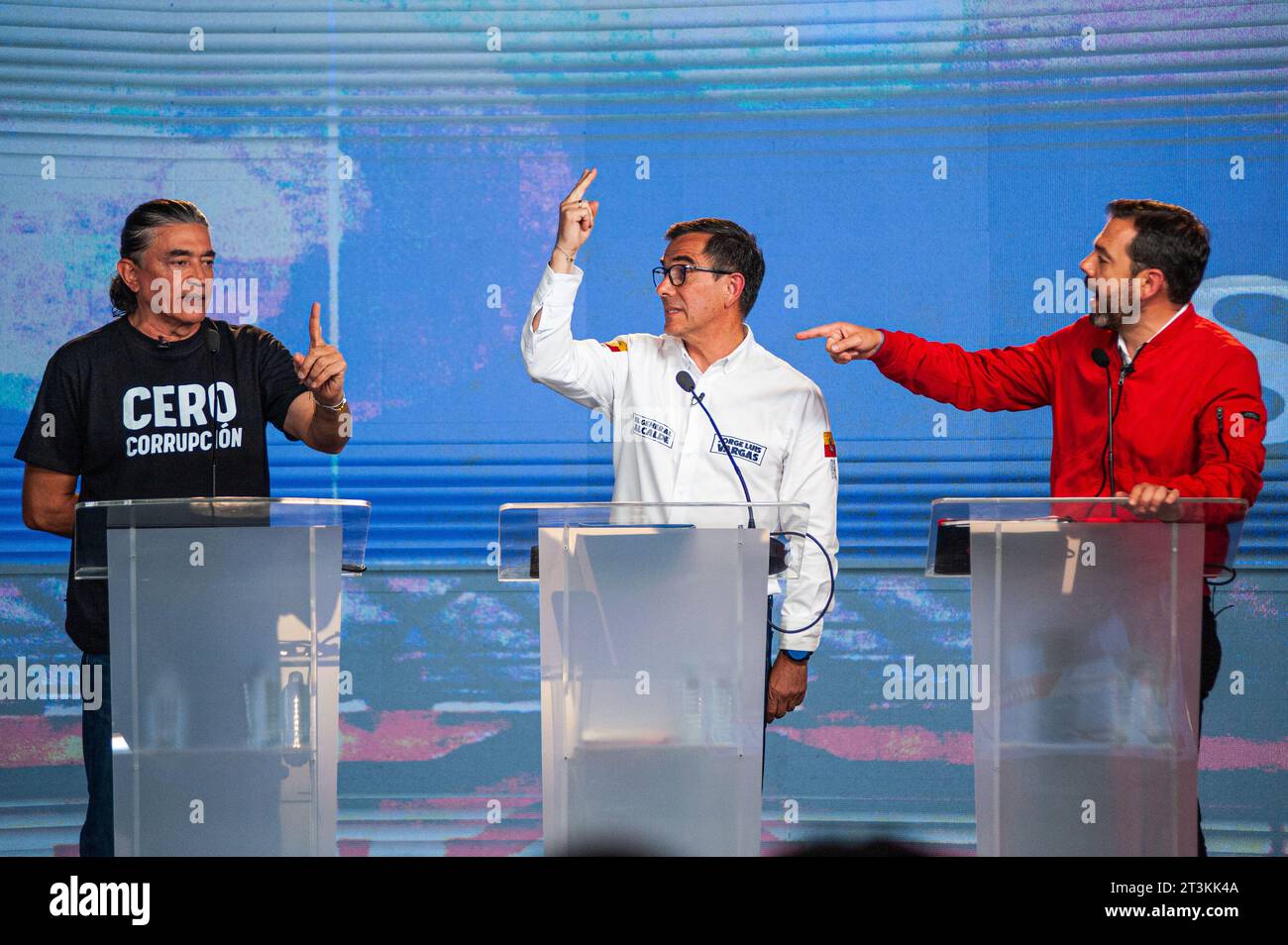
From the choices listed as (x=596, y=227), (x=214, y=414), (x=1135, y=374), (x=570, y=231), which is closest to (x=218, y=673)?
(x=214, y=414)

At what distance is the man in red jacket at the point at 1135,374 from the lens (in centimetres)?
290

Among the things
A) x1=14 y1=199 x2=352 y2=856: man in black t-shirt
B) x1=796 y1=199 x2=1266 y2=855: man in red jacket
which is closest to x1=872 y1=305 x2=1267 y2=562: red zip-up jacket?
x1=796 y1=199 x2=1266 y2=855: man in red jacket

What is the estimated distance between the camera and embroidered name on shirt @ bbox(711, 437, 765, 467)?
10.4ft

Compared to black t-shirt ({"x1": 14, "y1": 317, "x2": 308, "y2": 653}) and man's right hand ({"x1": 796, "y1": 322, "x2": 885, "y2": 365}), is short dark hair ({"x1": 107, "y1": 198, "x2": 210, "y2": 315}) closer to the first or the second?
black t-shirt ({"x1": 14, "y1": 317, "x2": 308, "y2": 653})

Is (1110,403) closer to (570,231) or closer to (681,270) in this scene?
(681,270)

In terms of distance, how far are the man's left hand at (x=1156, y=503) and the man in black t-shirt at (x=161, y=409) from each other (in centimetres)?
161

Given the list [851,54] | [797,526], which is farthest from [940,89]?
[797,526]

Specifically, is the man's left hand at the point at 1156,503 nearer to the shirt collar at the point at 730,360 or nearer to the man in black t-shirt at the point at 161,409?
the shirt collar at the point at 730,360

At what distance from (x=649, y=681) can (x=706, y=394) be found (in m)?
1.04

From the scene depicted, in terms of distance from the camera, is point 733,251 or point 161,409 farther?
point 733,251

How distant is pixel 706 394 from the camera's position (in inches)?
128

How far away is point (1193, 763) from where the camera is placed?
93.9 inches

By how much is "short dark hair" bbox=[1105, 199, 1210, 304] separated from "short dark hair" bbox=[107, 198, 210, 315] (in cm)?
214
